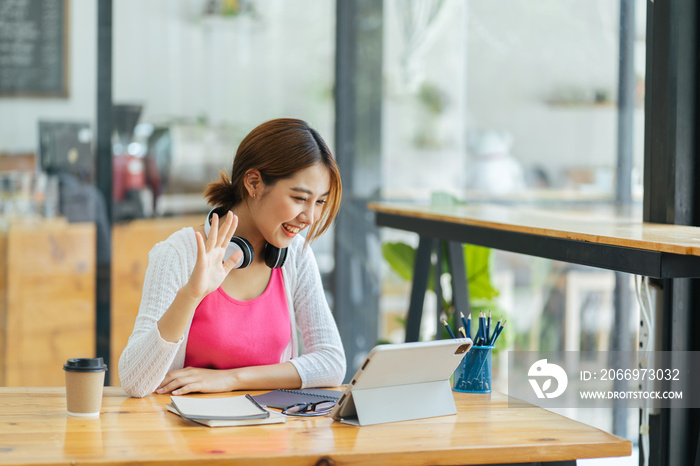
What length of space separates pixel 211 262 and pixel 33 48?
217 cm

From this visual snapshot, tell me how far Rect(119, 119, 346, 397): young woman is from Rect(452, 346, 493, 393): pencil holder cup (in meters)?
0.32

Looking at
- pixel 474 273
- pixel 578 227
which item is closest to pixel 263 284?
pixel 578 227

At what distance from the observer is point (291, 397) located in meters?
1.63

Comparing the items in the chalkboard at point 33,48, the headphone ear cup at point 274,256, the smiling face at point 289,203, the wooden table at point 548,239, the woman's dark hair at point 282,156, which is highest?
the chalkboard at point 33,48

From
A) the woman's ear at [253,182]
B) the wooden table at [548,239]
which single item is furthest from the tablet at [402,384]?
the woman's ear at [253,182]

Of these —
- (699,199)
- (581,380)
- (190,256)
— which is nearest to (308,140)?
(190,256)

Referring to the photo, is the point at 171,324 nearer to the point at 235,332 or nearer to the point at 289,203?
the point at 235,332

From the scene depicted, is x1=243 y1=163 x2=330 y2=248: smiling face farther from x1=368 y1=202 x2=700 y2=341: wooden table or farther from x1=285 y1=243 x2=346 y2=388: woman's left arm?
x1=368 y1=202 x2=700 y2=341: wooden table

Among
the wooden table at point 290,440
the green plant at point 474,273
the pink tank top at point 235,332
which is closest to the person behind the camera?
the wooden table at point 290,440

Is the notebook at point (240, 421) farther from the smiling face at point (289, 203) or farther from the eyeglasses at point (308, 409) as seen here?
the smiling face at point (289, 203)

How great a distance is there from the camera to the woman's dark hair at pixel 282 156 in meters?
1.93

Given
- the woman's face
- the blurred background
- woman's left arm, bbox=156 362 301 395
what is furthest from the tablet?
the blurred background

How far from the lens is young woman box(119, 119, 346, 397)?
1.78m

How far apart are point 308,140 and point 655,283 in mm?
956
